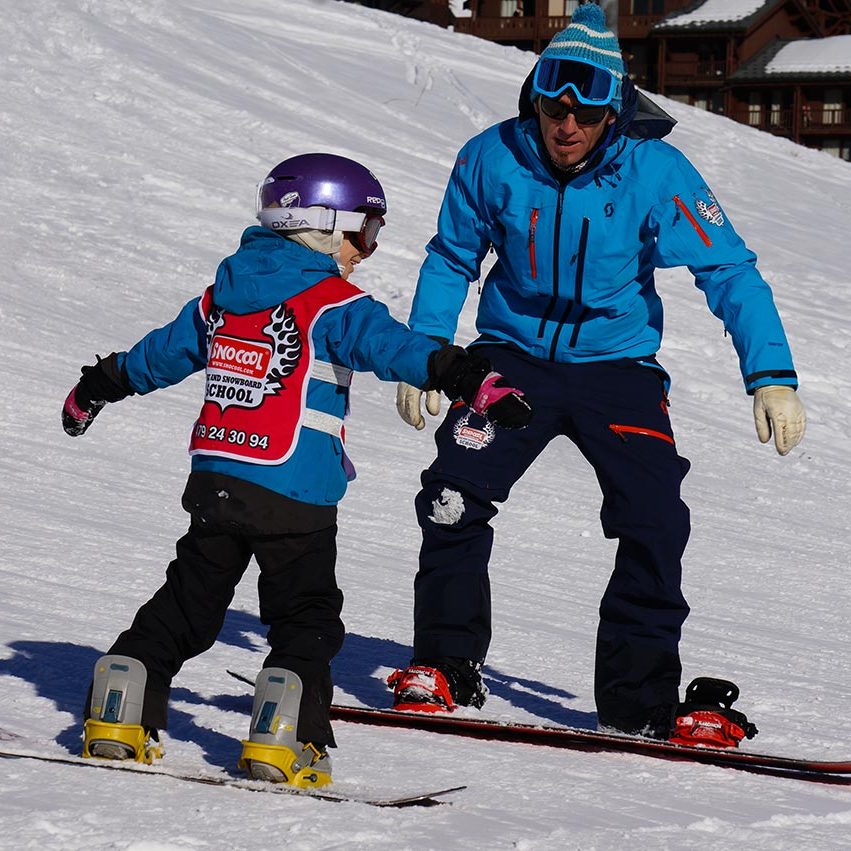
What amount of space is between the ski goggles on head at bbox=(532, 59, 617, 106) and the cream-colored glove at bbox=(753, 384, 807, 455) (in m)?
0.96

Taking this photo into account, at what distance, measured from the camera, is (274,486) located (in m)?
3.41

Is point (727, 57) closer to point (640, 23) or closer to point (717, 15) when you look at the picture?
point (717, 15)

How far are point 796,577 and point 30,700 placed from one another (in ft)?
17.6

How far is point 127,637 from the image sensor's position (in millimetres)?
3467

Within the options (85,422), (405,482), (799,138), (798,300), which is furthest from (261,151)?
(799,138)

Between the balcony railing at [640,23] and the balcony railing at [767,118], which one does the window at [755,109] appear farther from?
the balcony railing at [640,23]

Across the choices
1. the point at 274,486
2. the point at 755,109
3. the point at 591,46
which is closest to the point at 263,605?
the point at 274,486

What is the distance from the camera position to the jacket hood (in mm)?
3465

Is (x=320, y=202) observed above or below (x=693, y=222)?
below

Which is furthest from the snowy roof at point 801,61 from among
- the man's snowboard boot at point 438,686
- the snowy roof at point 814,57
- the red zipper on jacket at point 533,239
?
the man's snowboard boot at point 438,686

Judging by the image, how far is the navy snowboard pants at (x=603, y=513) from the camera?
14.1ft

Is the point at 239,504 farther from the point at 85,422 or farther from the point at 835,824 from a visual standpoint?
the point at 835,824

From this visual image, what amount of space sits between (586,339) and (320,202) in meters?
1.10

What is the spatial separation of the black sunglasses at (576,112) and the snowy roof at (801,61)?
44.4m
